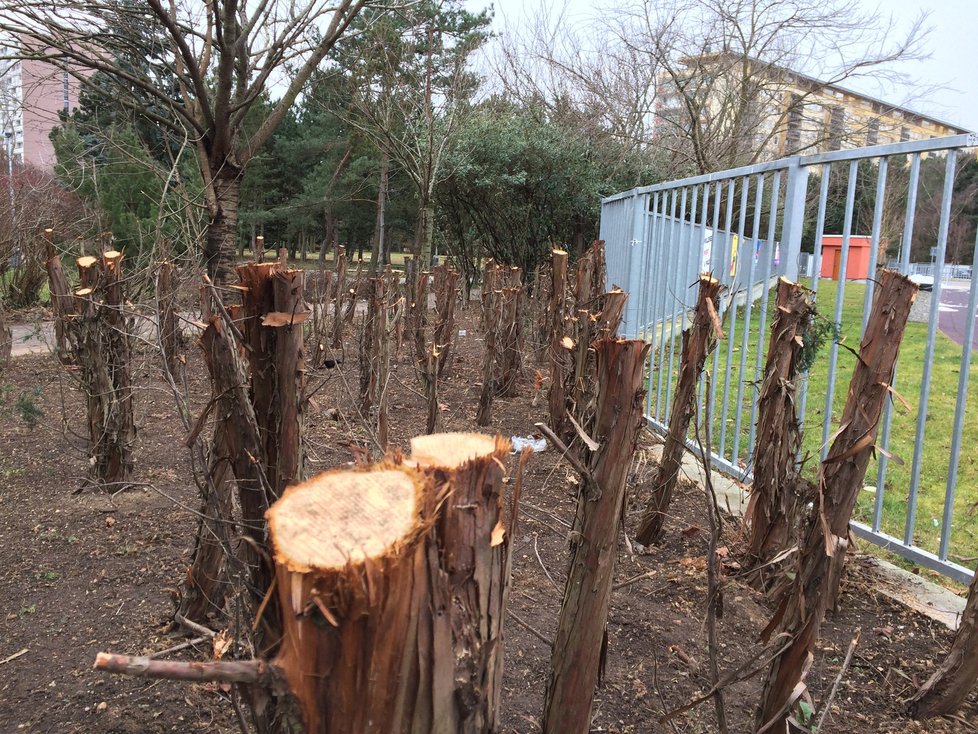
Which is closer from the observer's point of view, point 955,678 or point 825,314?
point 955,678

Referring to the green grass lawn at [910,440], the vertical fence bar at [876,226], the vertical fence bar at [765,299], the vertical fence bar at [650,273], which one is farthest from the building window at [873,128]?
the vertical fence bar at [876,226]

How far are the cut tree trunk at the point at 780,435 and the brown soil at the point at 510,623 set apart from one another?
259 mm

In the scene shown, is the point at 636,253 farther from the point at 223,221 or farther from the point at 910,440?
the point at 223,221

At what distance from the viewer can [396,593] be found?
1.01 metres

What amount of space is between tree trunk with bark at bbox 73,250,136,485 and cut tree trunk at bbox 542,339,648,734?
2770 mm

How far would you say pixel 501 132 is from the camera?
43.0ft

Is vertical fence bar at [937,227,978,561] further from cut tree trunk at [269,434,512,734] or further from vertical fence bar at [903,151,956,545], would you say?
cut tree trunk at [269,434,512,734]

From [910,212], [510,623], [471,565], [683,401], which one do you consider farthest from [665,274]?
[471,565]

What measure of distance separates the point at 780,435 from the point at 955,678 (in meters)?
0.93

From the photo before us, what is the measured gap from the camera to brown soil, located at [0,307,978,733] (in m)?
2.09

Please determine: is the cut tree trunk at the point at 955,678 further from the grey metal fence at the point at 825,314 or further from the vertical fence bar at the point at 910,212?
the vertical fence bar at the point at 910,212

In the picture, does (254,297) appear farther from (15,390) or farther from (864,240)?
(15,390)

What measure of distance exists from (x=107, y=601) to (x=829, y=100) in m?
12.1

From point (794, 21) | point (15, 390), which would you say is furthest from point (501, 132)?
point (15, 390)
